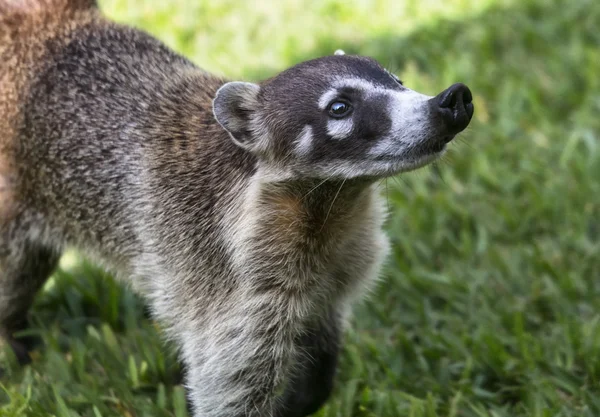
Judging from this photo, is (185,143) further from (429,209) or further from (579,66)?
(579,66)

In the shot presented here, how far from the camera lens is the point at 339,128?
3.50 metres

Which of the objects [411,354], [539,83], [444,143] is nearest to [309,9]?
[539,83]

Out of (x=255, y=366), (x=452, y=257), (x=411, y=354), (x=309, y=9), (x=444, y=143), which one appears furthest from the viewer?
(x=309, y=9)

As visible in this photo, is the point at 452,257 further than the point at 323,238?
Yes

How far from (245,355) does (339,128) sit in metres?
1.00

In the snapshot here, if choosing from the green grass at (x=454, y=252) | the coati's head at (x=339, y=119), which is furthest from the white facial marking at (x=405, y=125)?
the green grass at (x=454, y=252)

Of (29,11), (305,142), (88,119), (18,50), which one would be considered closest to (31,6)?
(29,11)

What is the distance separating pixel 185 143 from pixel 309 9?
13.7 feet

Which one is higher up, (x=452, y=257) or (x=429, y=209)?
(x=429, y=209)

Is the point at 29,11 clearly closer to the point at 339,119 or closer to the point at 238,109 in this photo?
the point at 238,109

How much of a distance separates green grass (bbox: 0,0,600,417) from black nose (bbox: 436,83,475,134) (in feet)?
3.76

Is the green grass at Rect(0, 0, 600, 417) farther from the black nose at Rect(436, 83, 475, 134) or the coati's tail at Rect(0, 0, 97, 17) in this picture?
the coati's tail at Rect(0, 0, 97, 17)

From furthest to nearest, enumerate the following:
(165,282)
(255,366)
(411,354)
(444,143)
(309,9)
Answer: (309,9) < (411,354) < (165,282) < (255,366) < (444,143)

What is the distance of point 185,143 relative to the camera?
400cm
